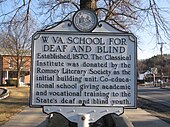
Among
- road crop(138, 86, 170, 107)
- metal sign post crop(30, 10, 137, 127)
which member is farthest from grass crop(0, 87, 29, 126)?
road crop(138, 86, 170, 107)

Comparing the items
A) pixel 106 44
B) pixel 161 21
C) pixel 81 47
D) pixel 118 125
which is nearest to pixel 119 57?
pixel 106 44

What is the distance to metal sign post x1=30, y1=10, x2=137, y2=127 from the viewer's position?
17.7 feet

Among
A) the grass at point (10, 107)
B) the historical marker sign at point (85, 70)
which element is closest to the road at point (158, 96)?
the grass at point (10, 107)

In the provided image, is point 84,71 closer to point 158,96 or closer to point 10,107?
point 10,107

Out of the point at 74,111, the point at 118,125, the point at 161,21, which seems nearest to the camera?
the point at 74,111

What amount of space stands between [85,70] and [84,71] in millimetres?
22

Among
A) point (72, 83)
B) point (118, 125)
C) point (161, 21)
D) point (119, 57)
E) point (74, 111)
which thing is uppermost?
point (161, 21)

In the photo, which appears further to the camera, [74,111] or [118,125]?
[118,125]

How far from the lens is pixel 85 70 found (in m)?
5.45

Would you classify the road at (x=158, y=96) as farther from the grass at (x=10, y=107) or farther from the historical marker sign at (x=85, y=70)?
the historical marker sign at (x=85, y=70)

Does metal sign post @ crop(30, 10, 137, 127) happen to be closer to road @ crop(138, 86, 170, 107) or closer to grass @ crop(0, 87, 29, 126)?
grass @ crop(0, 87, 29, 126)

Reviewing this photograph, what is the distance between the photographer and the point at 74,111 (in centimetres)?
541

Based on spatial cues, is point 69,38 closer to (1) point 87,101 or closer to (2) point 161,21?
(1) point 87,101

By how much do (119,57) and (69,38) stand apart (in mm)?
845
